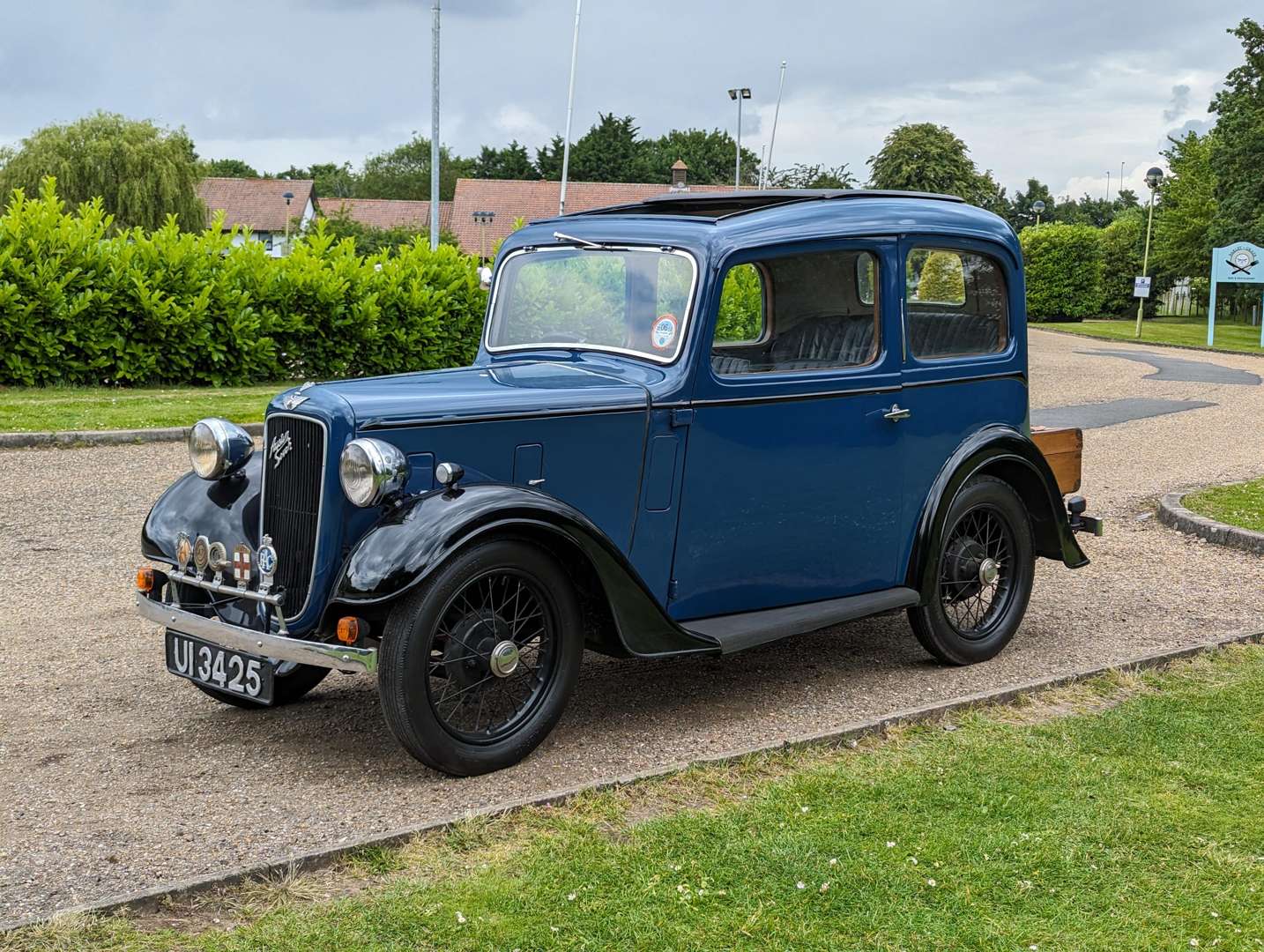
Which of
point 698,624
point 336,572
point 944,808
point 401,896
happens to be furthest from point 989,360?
point 401,896

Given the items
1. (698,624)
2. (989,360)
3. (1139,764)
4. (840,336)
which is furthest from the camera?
(989,360)

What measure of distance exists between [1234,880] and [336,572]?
9.77ft

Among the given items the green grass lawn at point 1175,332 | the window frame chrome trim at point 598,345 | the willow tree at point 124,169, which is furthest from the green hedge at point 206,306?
the willow tree at point 124,169

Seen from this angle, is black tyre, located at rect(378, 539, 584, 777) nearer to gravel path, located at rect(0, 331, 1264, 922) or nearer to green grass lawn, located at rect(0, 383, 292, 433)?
gravel path, located at rect(0, 331, 1264, 922)

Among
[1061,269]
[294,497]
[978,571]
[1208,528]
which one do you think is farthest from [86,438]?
[1061,269]

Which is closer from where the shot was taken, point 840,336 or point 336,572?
point 336,572

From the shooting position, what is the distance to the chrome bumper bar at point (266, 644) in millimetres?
4359

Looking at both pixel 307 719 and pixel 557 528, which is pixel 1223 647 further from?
pixel 307 719

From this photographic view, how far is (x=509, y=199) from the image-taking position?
68.6 meters

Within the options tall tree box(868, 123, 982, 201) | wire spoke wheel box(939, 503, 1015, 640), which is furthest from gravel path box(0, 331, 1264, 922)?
tall tree box(868, 123, 982, 201)

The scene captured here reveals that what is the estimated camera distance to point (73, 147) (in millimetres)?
52062

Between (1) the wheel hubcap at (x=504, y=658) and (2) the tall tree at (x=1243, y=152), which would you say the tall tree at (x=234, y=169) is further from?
(1) the wheel hubcap at (x=504, y=658)

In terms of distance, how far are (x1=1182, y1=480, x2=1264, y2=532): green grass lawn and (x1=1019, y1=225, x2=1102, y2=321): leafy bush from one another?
42369 mm

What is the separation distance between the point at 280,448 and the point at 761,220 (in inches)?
85.5
